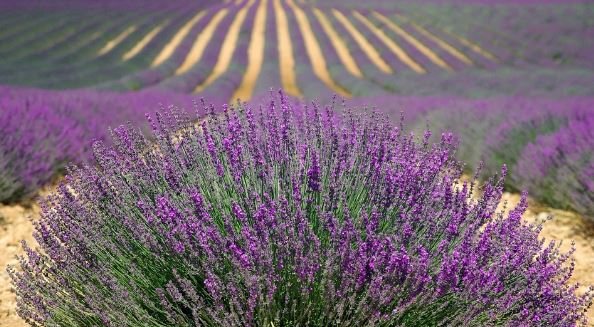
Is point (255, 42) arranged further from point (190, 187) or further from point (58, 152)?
point (190, 187)

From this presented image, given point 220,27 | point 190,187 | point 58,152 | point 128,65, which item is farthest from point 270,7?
point 190,187

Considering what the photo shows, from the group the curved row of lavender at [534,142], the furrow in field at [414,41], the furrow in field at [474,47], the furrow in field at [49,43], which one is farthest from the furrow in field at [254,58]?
the furrow in field at [474,47]

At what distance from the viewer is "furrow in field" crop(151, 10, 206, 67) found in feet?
76.9

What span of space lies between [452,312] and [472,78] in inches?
542

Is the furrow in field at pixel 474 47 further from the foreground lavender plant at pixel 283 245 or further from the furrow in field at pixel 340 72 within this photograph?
the foreground lavender plant at pixel 283 245

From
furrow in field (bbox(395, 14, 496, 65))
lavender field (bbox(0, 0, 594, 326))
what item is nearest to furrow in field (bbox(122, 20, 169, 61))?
furrow in field (bbox(395, 14, 496, 65))

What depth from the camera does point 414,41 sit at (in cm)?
2747

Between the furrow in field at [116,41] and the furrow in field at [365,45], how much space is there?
40.2ft

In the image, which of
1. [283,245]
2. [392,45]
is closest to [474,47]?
[392,45]

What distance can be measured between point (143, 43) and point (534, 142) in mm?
23890

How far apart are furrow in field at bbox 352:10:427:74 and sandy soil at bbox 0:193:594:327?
1651cm

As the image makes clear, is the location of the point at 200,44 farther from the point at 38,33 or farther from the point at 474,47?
the point at 474,47

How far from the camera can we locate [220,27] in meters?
31.0

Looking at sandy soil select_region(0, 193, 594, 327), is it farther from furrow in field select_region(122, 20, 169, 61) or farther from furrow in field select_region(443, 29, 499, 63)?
furrow in field select_region(443, 29, 499, 63)
